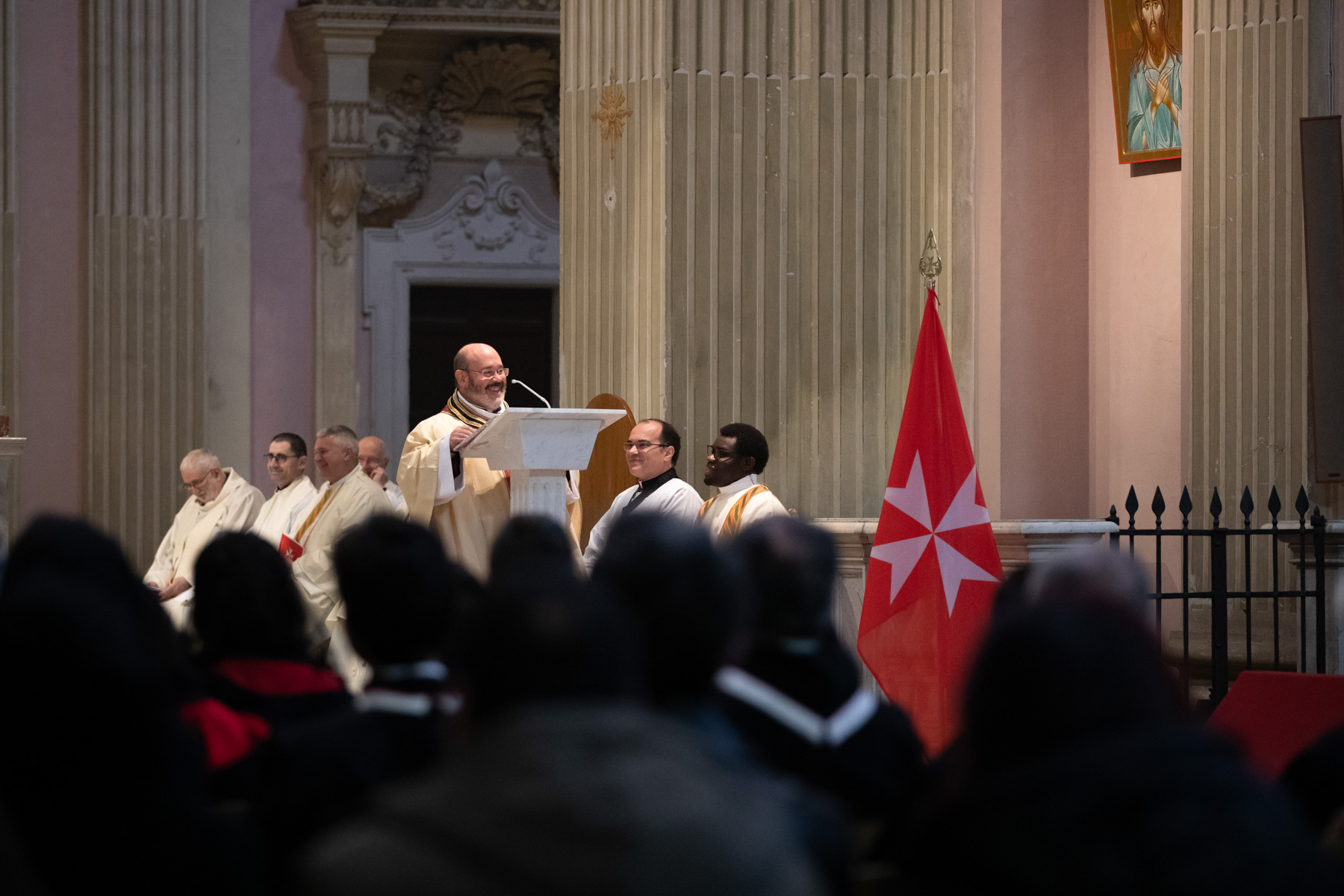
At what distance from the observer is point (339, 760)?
7.83ft

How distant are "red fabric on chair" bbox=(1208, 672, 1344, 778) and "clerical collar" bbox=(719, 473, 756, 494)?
8.35 feet

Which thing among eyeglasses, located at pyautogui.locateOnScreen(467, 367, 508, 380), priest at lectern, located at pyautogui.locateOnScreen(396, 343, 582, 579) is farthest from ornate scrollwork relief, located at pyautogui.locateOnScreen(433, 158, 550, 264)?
eyeglasses, located at pyautogui.locateOnScreen(467, 367, 508, 380)

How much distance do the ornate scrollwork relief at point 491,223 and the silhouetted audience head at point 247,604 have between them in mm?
10249

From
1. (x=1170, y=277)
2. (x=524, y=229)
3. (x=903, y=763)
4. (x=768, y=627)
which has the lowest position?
(x=903, y=763)

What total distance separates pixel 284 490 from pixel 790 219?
9.41 ft

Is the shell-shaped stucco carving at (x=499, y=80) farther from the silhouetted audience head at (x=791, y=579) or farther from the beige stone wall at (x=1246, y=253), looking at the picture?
the silhouetted audience head at (x=791, y=579)

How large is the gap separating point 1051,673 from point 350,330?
11.3m

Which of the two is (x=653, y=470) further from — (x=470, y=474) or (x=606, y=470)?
(x=606, y=470)

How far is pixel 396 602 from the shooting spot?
2520 mm

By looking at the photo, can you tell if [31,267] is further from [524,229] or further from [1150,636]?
[1150,636]

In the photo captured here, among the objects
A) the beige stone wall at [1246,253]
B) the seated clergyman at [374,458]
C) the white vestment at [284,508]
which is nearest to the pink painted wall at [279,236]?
the seated clergyman at [374,458]

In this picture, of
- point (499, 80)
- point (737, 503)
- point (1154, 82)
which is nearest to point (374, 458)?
point (737, 503)

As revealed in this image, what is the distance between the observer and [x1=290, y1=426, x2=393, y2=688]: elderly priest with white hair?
24.9ft

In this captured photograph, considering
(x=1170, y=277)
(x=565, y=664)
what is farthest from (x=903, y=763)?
(x=1170, y=277)
